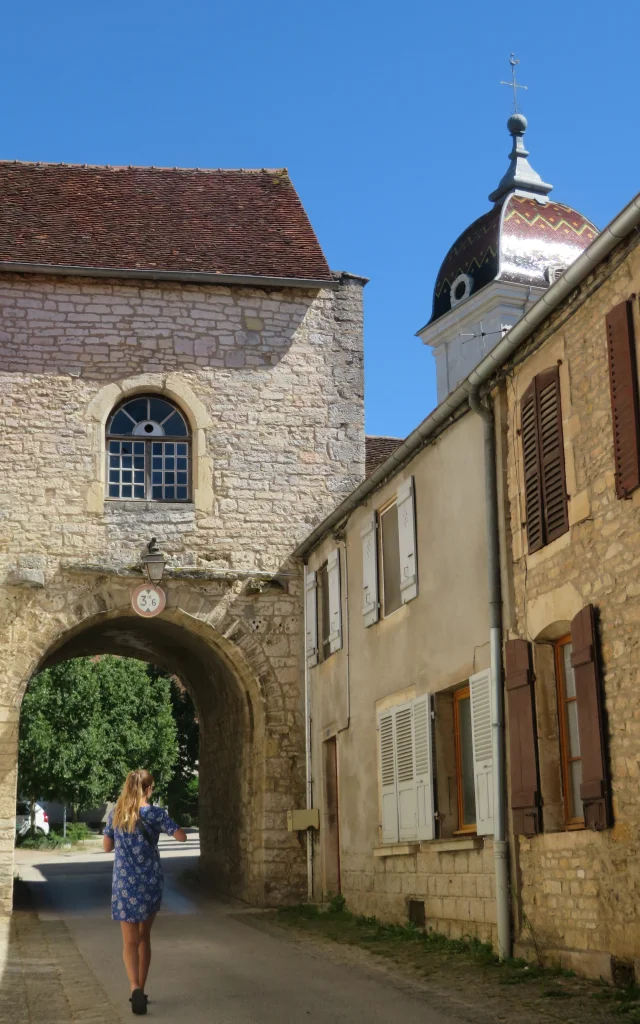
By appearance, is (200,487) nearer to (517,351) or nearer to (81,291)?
(81,291)

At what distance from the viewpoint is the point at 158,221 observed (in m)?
16.1

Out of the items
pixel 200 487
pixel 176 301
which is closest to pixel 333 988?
pixel 200 487

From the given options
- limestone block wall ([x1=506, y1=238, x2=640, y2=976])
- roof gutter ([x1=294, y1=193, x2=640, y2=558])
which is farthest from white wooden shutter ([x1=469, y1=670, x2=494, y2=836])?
roof gutter ([x1=294, y1=193, x2=640, y2=558])

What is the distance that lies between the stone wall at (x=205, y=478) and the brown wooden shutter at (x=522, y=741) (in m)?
6.17

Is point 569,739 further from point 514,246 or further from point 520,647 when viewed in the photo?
point 514,246

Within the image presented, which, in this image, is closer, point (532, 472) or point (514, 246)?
point (532, 472)

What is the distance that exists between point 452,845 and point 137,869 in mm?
3411

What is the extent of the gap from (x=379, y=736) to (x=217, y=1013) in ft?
16.1

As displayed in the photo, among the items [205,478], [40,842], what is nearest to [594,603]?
[205,478]

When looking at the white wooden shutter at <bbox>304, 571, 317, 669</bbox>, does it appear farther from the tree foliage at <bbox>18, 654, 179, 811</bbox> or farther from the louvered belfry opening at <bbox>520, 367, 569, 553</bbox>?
the tree foliage at <bbox>18, 654, 179, 811</bbox>

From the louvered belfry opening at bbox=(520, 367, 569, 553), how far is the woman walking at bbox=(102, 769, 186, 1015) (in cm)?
317

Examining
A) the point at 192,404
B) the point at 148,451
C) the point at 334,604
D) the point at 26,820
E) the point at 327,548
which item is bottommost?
the point at 26,820

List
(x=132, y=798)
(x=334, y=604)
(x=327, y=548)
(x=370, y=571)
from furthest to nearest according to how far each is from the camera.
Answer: (x=327, y=548), (x=334, y=604), (x=370, y=571), (x=132, y=798)

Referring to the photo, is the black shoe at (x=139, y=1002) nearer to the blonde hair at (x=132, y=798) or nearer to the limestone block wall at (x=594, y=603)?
the blonde hair at (x=132, y=798)
